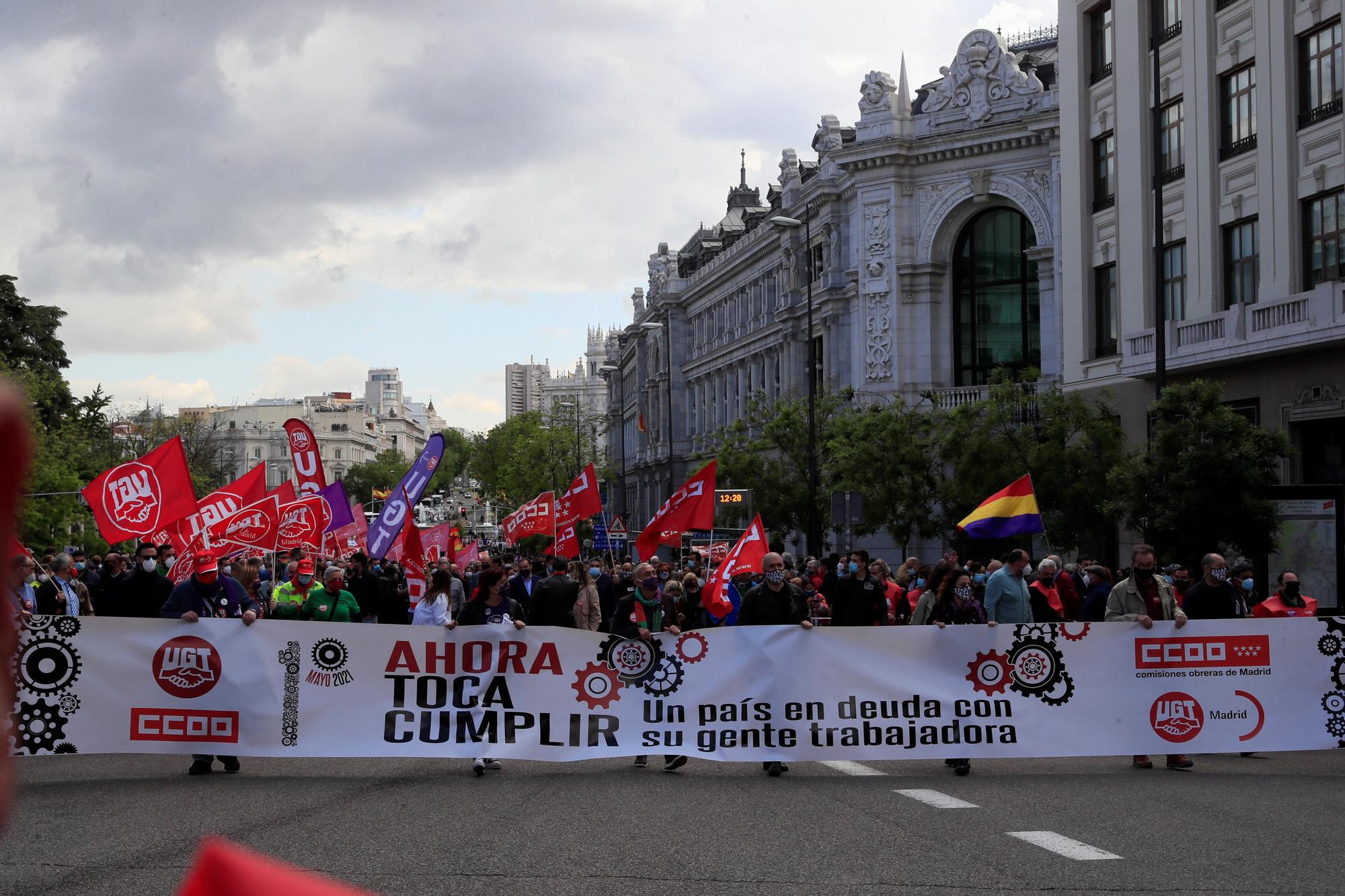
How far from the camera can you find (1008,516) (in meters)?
19.3

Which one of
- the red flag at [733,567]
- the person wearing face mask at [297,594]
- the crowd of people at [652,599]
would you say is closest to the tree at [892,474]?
the crowd of people at [652,599]

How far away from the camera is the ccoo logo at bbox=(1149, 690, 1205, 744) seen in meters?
12.8

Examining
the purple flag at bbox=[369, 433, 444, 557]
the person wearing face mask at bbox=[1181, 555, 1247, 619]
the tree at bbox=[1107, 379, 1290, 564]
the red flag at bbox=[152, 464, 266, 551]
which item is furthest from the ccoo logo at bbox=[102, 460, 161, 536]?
the tree at bbox=[1107, 379, 1290, 564]

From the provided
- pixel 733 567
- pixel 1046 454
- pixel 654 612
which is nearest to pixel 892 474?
pixel 1046 454

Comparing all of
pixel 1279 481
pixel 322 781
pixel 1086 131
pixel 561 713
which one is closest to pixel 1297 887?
pixel 561 713

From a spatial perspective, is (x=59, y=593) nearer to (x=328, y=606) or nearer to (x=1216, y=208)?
(x=328, y=606)

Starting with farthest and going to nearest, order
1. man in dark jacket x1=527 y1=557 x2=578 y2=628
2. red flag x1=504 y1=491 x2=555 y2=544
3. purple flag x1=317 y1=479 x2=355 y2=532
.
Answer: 1. red flag x1=504 y1=491 x2=555 y2=544
2. purple flag x1=317 y1=479 x2=355 y2=532
3. man in dark jacket x1=527 y1=557 x2=578 y2=628

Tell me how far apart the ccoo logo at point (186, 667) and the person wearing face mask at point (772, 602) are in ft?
14.9

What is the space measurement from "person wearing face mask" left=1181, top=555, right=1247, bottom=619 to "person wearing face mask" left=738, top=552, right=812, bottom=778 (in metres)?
3.74

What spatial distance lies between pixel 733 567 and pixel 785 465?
33.7m

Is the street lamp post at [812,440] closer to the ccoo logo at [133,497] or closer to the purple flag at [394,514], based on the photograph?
the purple flag at [394,514]

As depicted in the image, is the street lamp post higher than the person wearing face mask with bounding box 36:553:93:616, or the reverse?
the street lamp post

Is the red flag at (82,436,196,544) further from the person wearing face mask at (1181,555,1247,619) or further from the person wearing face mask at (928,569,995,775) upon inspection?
the person wearing face mask at (1181,555,1247,619)

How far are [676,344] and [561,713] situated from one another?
8727 centimetres
